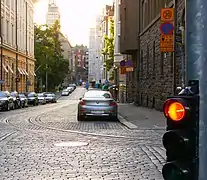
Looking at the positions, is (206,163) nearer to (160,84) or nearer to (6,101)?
(160,84)

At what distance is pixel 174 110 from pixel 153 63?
2642 cm

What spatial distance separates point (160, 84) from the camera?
2641cm

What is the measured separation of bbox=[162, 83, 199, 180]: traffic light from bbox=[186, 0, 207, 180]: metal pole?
0.27ft

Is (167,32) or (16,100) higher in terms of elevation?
(167,32)

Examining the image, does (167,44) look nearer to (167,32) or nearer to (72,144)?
(167,32)

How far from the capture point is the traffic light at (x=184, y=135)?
10.5 ft

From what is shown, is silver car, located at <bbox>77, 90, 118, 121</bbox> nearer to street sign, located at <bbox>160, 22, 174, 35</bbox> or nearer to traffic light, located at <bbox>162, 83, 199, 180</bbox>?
street sign, located at <bbox>160, 22, 174, 35</bbox>

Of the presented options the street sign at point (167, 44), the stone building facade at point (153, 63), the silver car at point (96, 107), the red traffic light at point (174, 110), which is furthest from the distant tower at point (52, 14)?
the red traffic light at point (174, 110)

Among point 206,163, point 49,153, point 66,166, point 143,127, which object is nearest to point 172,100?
point 206,163

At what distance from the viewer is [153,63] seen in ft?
96.8

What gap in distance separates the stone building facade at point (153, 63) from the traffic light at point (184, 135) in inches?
590

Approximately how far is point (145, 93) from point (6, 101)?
10644 mm

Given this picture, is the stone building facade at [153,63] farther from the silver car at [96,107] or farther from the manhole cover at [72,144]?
the manhole cover at [72,144]

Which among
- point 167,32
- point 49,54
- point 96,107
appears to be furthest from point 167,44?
point 49,54
